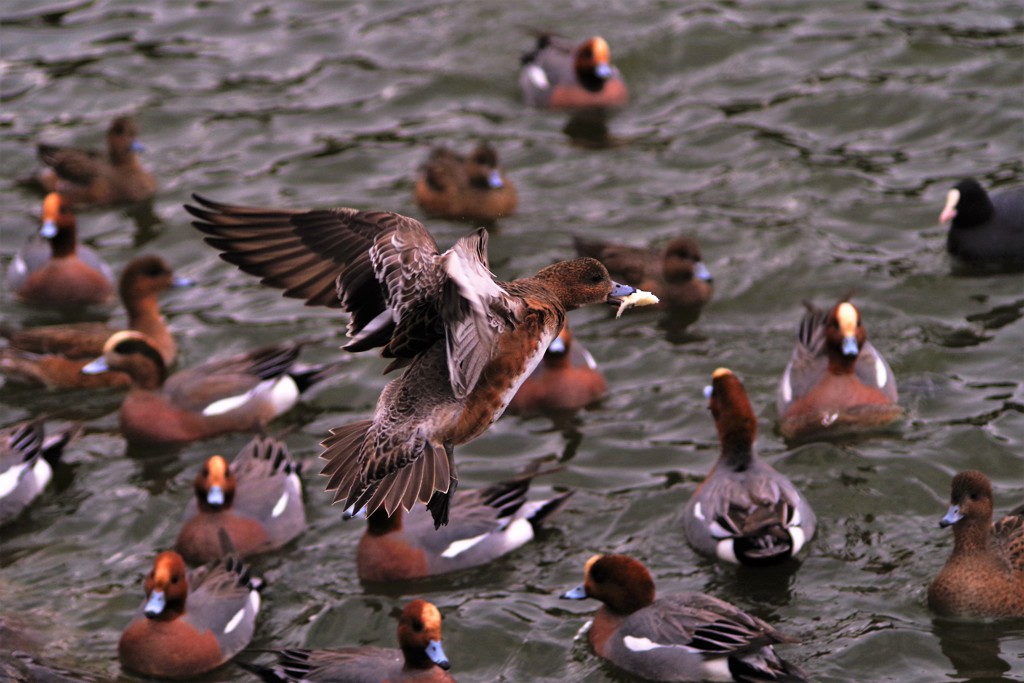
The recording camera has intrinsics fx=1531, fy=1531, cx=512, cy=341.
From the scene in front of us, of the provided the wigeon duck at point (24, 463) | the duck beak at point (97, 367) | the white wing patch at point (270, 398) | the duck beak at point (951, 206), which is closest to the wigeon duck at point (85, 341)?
the duck beak at point (97, 367)

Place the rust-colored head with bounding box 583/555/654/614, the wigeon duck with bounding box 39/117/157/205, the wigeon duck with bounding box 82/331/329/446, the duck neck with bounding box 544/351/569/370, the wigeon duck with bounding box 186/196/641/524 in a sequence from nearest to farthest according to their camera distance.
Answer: the wigeon duck with bounding box 186/196/641/524 < the rust-colored head with bounding box 583/555/654/614 < the duck neck with bounding box 544/351/569/370 < the wigeon duck with bounding box 82/331/329/446 < the wigeon duck with bounding box 39/117/157/205

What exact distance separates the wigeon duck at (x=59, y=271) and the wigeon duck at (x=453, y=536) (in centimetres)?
443

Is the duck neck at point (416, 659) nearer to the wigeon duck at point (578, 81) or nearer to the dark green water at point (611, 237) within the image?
the dark green water at point (611, 237)

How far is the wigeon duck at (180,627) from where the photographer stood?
810cm

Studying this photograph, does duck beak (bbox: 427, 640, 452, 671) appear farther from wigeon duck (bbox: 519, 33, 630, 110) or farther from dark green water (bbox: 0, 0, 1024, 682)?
wigeon duck (bbox: 519, 33, 630, 110)

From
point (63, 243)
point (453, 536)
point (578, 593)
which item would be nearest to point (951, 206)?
point (453, 536)

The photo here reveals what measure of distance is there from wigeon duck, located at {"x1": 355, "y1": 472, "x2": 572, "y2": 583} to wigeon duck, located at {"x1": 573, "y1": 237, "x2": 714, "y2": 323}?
9.15ft

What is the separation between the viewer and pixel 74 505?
9727 mm

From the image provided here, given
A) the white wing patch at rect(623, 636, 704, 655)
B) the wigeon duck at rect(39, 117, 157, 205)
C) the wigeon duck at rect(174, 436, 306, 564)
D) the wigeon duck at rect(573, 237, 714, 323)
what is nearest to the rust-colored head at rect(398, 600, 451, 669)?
the white wing patch at rect(623, 636, 704, 655)

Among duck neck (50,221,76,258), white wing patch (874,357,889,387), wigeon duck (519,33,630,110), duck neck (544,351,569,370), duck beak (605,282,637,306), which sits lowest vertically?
white wing patch (874,357,889,387)

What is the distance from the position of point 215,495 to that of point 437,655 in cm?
217

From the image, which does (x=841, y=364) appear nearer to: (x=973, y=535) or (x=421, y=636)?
(x=973, y=535)

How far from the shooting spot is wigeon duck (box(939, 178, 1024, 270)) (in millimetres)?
11656

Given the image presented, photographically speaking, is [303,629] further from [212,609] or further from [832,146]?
[832,146]
